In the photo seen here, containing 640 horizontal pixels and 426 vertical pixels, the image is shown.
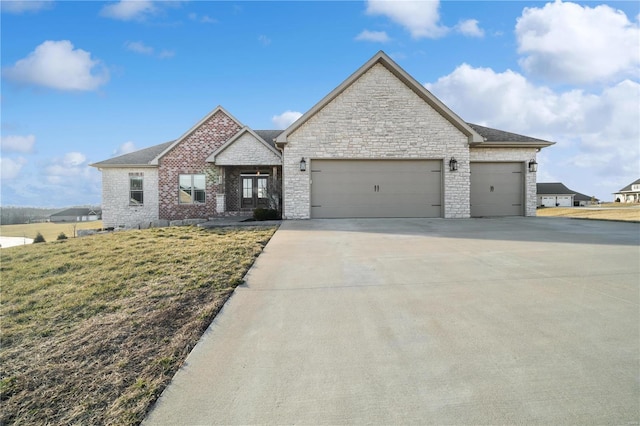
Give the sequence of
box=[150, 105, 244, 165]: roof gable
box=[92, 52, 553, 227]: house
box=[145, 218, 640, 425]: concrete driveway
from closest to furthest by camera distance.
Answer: box=[145, 218, 640, 425]: concrete driveway → box=[92, 52, 553, 227]: house → box=[150, 105, 244, 165]: roof gable

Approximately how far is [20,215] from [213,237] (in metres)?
20.8

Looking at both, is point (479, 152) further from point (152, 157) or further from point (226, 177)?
point (152, 157)

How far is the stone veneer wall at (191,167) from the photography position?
56.9ft

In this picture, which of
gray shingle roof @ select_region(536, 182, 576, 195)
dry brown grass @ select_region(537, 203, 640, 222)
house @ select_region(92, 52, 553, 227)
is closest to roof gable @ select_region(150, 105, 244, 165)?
house @ select_region(92, 52, 553, 227)

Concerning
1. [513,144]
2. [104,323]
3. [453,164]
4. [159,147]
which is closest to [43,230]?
[159,147]

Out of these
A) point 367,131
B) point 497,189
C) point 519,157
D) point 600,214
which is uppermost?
point 367,131

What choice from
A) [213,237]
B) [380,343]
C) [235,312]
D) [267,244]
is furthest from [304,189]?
[380,343]

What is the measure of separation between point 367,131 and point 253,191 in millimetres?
7905

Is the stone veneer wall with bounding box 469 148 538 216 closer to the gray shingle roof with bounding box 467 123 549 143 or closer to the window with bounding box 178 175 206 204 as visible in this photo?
the gray shingle roof with bounding box 467 123 549 143

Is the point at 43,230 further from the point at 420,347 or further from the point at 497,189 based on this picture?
the point at 497,189

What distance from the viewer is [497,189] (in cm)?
1431

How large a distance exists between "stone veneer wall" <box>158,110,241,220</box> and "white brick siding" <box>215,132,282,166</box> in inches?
63.8

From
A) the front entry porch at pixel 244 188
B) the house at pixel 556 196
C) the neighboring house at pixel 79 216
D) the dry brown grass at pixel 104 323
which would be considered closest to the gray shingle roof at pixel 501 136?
the front entry porch at pixel 244 188

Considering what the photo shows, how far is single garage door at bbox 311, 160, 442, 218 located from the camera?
13.0 meters
